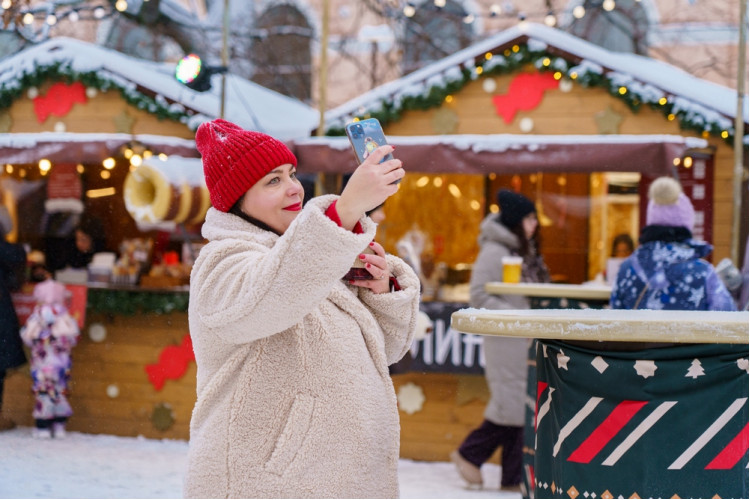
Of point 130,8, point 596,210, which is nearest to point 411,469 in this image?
point 596,210

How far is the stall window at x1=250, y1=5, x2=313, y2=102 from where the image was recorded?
1723 centimetres

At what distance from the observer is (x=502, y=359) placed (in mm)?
5793

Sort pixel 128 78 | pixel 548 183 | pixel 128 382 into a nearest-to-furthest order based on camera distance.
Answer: pixel 128 382 → pixel 128 78 → pixel 548 183

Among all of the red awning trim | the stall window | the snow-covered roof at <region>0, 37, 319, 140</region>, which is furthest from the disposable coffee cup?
the stall window

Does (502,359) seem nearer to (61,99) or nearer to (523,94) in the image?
(523,94)

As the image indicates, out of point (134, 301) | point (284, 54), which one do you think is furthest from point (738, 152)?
point (284, 54)

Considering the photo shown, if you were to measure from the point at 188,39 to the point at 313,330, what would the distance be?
41.8 feet

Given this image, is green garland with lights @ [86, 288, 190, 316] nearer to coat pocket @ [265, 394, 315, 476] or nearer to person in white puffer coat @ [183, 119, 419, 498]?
person in white puffer coat @ [183, 119, 419, 498]

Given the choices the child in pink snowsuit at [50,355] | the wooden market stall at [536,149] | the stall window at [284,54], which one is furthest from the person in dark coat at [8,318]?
the stall window at [284,54]

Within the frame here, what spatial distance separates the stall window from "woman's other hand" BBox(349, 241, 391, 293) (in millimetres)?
14833

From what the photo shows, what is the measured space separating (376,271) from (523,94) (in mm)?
5246

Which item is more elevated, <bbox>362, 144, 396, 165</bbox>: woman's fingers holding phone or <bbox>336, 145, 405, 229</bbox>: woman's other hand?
<bbox>362, 144, 396, 165</bbox>: woman's fingers holding phone

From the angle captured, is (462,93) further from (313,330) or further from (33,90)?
(313,330)

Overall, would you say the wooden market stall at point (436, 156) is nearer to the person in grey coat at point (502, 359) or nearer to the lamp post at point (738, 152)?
the lamp post at point (738, 152)
